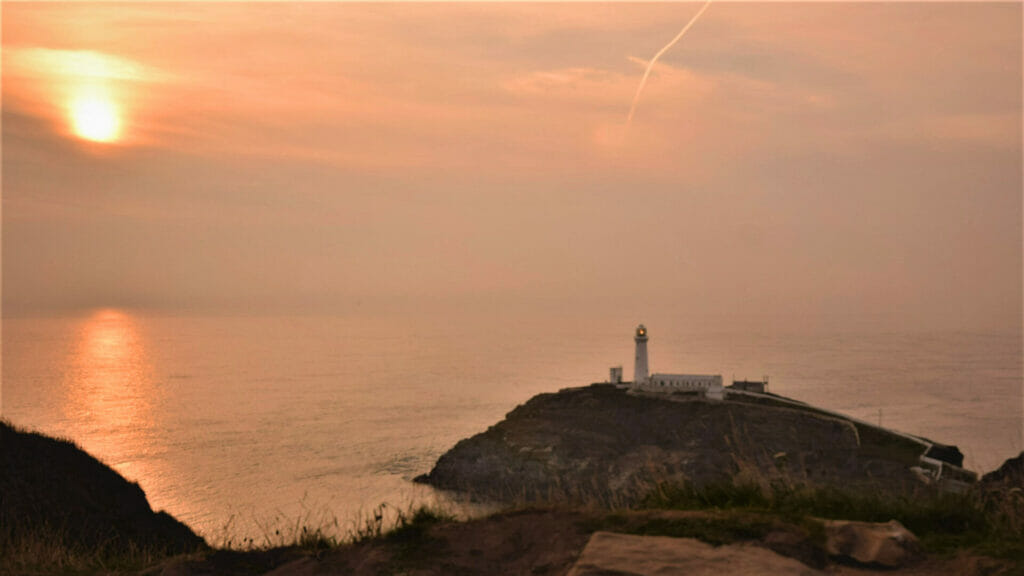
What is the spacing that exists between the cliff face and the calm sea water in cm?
535

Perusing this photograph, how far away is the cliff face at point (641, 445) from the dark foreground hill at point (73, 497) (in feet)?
129

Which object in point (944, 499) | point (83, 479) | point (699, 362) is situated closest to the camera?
point (944, 499)

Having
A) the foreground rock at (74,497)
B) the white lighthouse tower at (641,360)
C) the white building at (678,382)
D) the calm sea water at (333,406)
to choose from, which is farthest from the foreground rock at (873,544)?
the white lighthouse tower at (641,360)

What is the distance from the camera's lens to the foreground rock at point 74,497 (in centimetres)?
1877

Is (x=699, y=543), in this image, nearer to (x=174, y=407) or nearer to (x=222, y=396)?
(x=174, y=407)

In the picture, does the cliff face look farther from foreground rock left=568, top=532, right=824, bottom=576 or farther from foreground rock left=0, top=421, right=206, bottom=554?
foreground rock left=568, top=532, right=824, bottom=576

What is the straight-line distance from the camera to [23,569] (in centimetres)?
825

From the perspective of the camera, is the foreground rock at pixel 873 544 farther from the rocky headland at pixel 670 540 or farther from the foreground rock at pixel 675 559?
the foreground rock at pixel 675 559

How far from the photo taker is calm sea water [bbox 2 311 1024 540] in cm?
6538

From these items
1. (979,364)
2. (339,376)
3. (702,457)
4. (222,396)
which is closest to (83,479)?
(702,457)

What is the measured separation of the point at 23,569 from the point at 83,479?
14474 millimetres

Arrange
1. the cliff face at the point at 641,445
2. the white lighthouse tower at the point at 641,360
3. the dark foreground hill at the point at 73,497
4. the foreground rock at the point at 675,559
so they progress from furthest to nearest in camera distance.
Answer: the white lighthouse tower at the point at 641,360, the cliff face at the point at 641,445, the dark foreground hill at the point at 73,497, the foreground rock at the point at 675,559

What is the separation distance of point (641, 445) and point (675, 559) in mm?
62984

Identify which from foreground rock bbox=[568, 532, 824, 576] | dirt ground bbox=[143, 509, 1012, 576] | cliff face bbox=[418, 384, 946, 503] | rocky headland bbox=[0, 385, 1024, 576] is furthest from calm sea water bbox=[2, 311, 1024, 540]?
foreground rock bbox=[568, 532, 824, 576]
